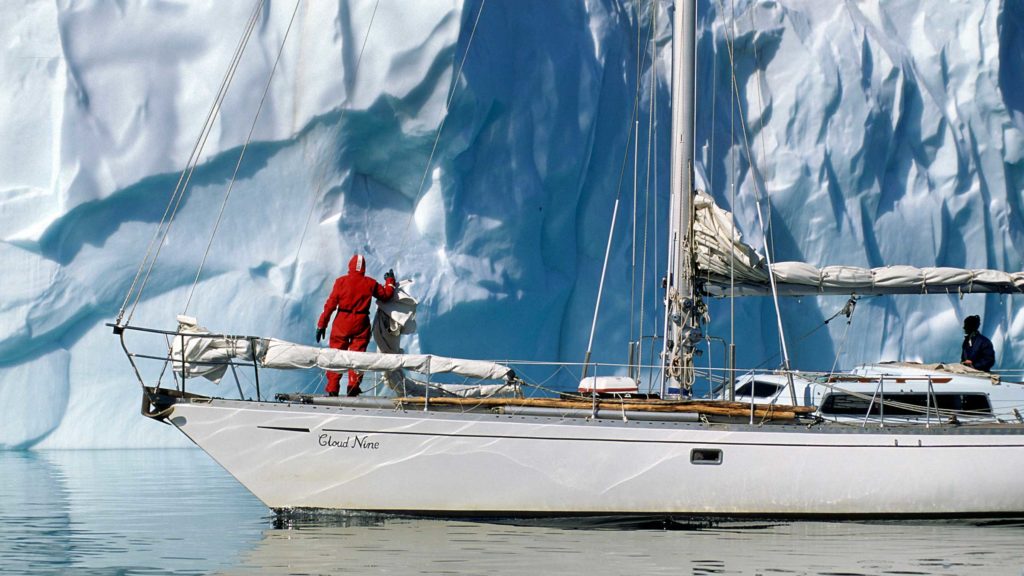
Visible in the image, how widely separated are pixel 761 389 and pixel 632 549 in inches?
170

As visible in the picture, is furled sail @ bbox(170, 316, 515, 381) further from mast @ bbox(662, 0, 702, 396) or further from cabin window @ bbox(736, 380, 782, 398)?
cabin window @ bbox(736, 380, 782, 398)

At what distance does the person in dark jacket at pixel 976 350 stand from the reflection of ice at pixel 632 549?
8.13ft

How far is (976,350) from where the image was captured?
1242 cm

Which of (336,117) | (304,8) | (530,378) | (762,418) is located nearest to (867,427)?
(762,418)

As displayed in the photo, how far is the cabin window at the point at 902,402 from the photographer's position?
11312 mm

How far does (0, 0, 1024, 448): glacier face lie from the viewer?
15.5 m

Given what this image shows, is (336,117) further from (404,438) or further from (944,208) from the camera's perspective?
(944,208)

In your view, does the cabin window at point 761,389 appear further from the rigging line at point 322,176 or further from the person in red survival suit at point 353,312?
the rigging line at point 322,176

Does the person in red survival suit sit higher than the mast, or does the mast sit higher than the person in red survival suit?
the mast

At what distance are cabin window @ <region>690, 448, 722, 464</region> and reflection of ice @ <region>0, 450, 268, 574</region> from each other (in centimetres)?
351

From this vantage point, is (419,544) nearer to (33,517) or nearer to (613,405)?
(613,405)

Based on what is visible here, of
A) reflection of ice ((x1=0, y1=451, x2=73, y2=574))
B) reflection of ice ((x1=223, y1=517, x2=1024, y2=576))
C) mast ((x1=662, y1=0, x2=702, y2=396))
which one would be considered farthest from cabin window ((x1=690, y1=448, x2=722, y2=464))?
reflection of ice ((x1=0, y1=451, x2=73, y2=574))

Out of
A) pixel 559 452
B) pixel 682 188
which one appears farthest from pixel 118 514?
pixel 682 188

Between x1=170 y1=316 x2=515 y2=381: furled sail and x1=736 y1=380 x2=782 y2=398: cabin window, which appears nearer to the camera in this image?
x1=170 y1=316 x2=515 y2=381: furled sail
